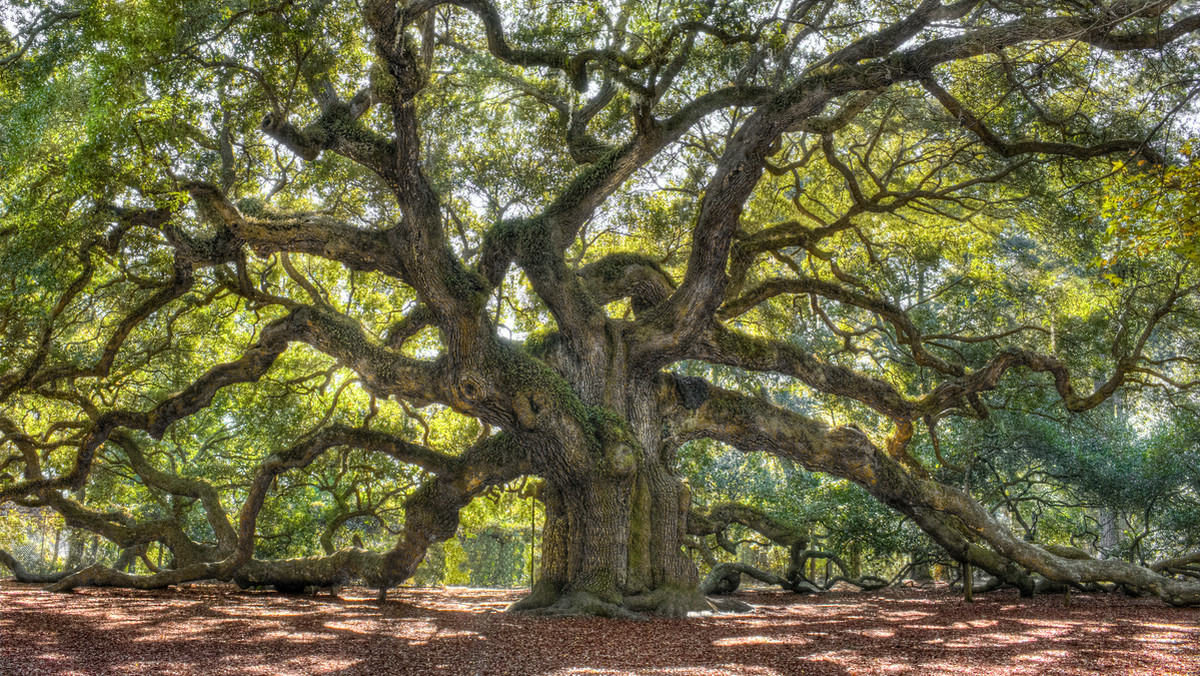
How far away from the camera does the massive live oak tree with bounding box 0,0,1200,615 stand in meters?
7.41

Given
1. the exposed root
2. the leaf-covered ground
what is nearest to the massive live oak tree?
the exposed root

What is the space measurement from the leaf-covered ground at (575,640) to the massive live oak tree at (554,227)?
4.32 ft

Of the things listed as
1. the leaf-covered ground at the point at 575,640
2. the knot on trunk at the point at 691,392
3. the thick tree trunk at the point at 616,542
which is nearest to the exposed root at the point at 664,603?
the thick tree trunk at the point at 616,542

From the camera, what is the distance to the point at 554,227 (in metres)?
9.50

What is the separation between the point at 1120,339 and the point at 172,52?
1275cm

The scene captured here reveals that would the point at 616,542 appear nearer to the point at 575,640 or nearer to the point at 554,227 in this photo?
the point at 575,640

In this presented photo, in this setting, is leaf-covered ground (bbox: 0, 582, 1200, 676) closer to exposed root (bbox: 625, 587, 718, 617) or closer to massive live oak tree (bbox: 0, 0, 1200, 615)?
exposed root (bbox: 625, 587, 718, 617)

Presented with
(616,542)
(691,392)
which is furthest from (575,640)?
(691,392)

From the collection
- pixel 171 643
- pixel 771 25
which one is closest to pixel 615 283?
pixel 771 25

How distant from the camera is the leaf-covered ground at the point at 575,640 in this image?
15.1 ft

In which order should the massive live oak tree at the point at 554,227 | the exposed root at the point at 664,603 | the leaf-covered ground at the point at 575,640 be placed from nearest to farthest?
the leaf-covered ground at the point at 575,640, the massive live oak tree at the point at 554,227, the exposed root at the point at 664,603

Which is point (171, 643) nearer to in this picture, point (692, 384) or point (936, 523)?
point (692, 384)

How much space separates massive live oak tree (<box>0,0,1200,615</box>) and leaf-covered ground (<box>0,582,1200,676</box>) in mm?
1317

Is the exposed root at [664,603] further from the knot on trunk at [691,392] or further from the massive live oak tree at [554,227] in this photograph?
the knot on trunk at [691,392]
